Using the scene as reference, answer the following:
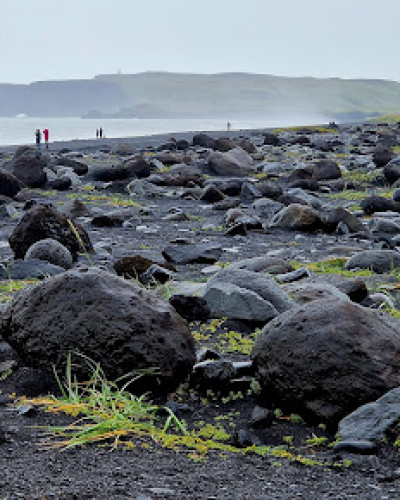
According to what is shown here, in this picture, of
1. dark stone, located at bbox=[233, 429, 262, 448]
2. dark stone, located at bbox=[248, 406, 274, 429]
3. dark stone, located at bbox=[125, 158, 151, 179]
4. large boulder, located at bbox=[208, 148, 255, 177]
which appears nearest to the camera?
dark stone, located at bbox=[233, 429, 262, 448]

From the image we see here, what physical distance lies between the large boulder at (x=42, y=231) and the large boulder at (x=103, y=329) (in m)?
3.06

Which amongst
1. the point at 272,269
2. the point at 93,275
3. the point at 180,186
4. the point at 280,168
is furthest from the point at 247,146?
the point at 93,275

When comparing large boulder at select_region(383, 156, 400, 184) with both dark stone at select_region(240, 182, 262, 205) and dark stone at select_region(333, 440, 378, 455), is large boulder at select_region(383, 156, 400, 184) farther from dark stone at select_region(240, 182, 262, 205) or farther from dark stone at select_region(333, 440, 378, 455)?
dark stone at select_region(333, 440, 378, 455)

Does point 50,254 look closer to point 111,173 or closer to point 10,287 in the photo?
point 10,287

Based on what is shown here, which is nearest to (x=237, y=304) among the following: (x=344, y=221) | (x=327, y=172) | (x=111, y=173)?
(x=344, y=221)

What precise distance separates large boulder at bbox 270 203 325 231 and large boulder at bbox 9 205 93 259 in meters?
2.95

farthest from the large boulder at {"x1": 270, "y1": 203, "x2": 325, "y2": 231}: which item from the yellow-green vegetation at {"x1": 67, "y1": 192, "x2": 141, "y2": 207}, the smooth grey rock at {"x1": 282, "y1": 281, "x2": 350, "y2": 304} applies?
the smooth grey rock at {"x1": 282, "y1": 281, "x2": 350, "y2": 304}

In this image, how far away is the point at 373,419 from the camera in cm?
302

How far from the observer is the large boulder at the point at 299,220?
8.79 metres

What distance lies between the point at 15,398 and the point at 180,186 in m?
10.4

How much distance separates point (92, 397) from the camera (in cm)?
315

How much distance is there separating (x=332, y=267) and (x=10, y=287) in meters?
2.75

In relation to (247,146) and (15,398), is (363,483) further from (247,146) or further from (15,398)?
(247,146)

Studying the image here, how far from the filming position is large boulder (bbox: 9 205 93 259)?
6621mm
